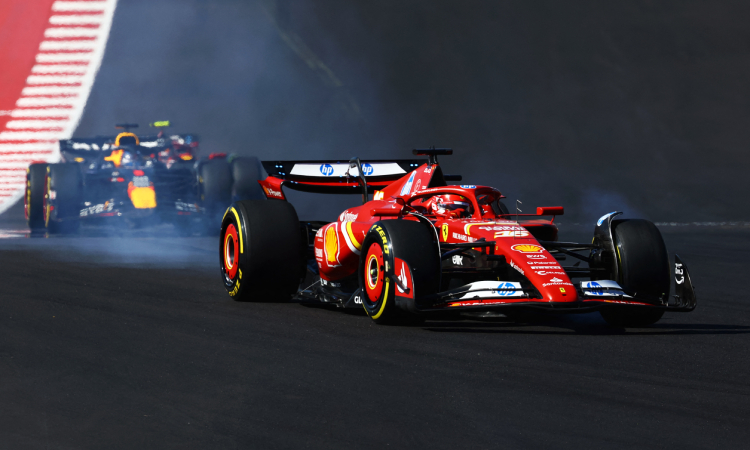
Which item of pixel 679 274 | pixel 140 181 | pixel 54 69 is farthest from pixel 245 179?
pixel 54 69

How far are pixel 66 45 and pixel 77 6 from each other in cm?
178

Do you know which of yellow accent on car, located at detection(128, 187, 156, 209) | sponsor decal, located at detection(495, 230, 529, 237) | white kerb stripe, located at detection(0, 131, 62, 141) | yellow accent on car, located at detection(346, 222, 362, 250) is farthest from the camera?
white kerb stripe, located at detection(0, 131, 62, 141)

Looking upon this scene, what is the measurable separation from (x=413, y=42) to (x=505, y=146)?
5.63 meters

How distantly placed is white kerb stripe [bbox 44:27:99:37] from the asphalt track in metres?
26.0

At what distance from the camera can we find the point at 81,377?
475 cm

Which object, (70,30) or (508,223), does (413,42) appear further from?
(508,223)

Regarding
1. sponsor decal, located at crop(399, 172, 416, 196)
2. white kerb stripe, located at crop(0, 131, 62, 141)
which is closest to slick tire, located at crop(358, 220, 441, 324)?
sponsor decal, located at crop(399, 172, 416, 196)

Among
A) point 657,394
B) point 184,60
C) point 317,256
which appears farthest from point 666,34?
point 657,394

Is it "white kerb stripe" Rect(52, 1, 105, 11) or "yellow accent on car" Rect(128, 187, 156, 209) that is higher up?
"white kerb stripe" Rect(52, 1, 105, 11)

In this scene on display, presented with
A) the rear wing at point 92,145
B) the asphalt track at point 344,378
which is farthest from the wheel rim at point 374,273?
the rear wing at point 92,145

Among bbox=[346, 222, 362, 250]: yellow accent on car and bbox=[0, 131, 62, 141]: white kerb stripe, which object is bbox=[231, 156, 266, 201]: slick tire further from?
bbox=[0, 131, 62, 141]: white kerb stripe

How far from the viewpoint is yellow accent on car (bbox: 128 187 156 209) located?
643 inches

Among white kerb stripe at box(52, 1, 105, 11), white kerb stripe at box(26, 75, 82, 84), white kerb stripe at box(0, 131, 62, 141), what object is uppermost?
white kerb stripe at box(52, 1, 105, 11)

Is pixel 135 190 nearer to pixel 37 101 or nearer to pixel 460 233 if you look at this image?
pixel 460 233
